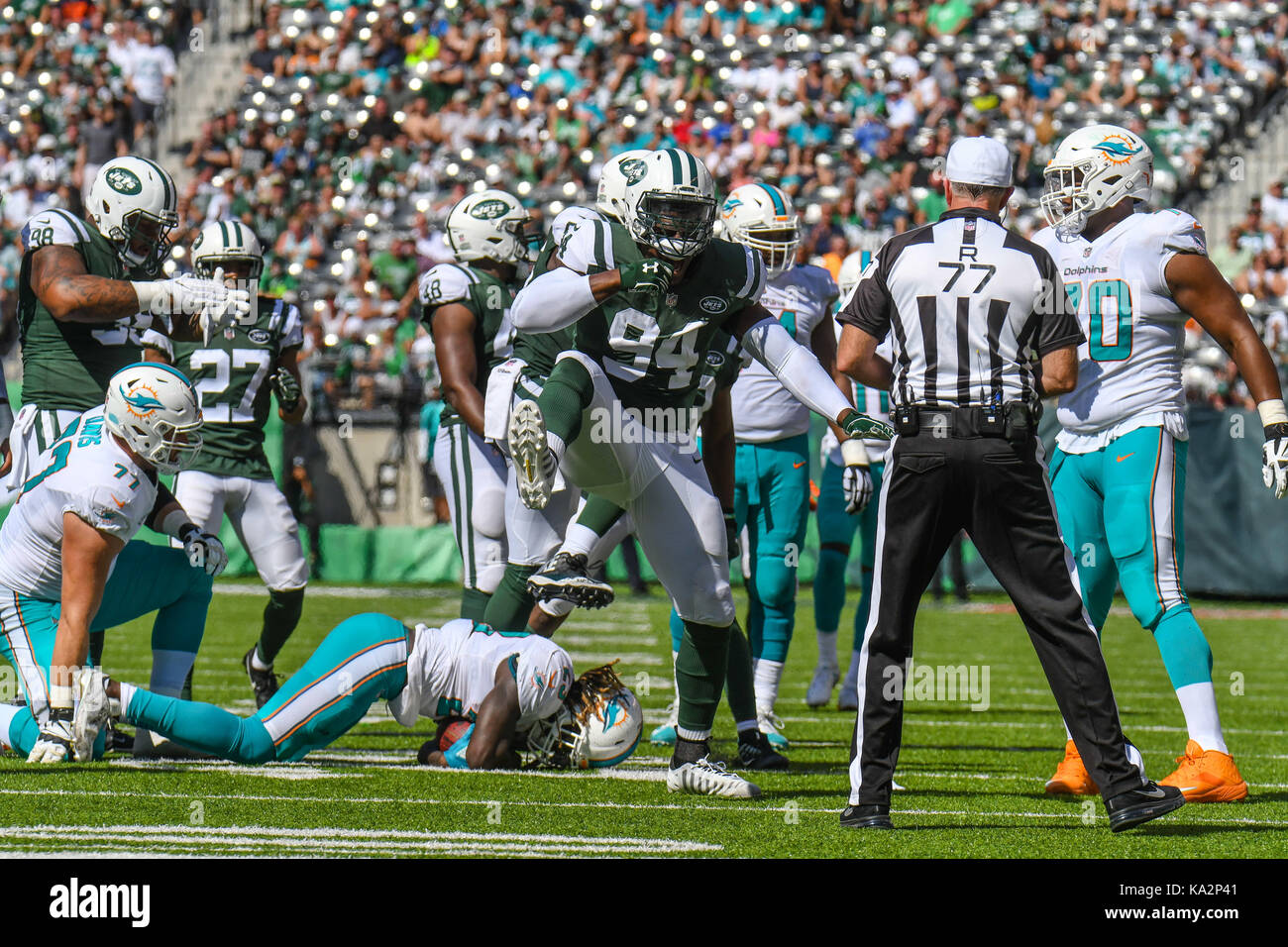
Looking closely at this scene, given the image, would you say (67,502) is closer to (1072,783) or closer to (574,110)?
(1072,783)

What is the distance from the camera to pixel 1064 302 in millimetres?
4754

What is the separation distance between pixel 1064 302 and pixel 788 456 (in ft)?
8.94

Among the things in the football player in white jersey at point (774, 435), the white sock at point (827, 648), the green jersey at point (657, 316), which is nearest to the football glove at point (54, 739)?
the green jersey at point (657, 316)

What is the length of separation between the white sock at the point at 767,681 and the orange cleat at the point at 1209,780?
1913mm

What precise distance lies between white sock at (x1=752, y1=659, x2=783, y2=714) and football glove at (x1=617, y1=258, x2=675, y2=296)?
7.98 feet

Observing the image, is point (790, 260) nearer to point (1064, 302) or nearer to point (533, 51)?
point (1064, 302)

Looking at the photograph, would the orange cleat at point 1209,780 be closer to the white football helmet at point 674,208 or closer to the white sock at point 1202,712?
the white sock at point 1202,712

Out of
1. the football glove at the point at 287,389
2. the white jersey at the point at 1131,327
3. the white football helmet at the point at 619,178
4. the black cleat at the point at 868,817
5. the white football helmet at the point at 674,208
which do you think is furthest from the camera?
the football glove at the point at 287,389

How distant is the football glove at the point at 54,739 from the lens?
5516mm

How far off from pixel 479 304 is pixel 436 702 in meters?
1.68

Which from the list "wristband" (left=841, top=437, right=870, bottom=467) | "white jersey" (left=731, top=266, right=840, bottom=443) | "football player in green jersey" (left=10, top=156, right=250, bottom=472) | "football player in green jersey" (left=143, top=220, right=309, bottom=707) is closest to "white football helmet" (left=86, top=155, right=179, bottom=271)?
"football player in green jersey" (left=10, top=156, right=250, bottom=472)

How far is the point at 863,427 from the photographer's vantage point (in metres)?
4.82

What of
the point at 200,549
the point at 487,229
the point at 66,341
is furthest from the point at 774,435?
the point at 66,341

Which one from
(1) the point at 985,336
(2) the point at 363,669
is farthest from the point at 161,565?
(1) the point at 985,336
